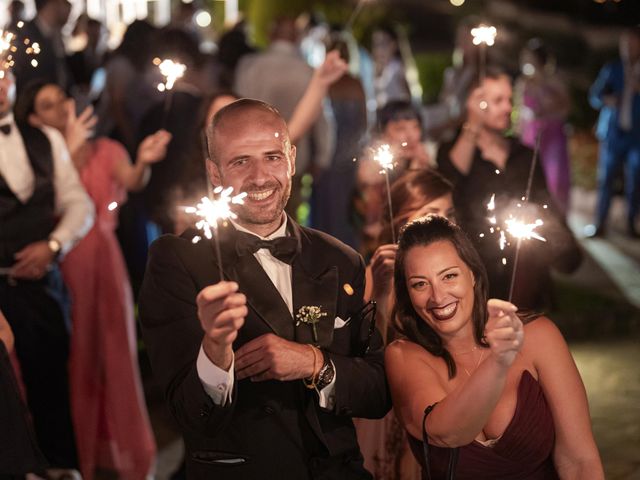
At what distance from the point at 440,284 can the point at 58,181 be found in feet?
8.04

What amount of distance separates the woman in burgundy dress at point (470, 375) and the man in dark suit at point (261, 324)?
0.21 metres

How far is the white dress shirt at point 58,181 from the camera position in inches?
201

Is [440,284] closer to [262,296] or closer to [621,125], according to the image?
[262,296]

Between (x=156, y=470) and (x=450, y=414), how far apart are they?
3.25 m

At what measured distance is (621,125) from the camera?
40.5 ft

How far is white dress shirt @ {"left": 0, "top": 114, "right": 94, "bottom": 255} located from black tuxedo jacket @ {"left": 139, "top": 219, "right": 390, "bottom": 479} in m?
1.97

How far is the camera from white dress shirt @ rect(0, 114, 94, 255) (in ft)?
16.8

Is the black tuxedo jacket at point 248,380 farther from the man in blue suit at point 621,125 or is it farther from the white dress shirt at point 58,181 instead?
the man in blue suit at point 621,125

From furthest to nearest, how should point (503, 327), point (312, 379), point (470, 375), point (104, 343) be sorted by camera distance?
point (104, 343)
point (470, 375)
point (312, 379)
point (503, 327)

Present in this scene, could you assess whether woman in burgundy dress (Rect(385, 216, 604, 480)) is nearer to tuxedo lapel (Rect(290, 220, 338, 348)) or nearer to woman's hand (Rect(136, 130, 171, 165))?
tuxedo lapel (Rect(290, 220, 338, 348))

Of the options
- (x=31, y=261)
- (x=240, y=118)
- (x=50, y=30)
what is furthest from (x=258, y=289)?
(x=50, y=30)

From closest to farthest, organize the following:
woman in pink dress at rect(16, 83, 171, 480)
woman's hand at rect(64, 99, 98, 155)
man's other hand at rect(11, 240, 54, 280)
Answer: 1. man's other hand at rect(11, 240, 54, 280)
2. woman's hand at rect(64, 99, 98, 155)
3. woman in pink dress at rect(16, 83, 171, 480)

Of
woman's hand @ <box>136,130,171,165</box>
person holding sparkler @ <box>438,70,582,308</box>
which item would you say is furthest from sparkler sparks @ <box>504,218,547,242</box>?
woman's hand @ <box>136,130,171,165</box>

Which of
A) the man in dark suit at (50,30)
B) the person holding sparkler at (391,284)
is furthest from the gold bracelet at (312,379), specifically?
the man in dark suit at (50,30)
